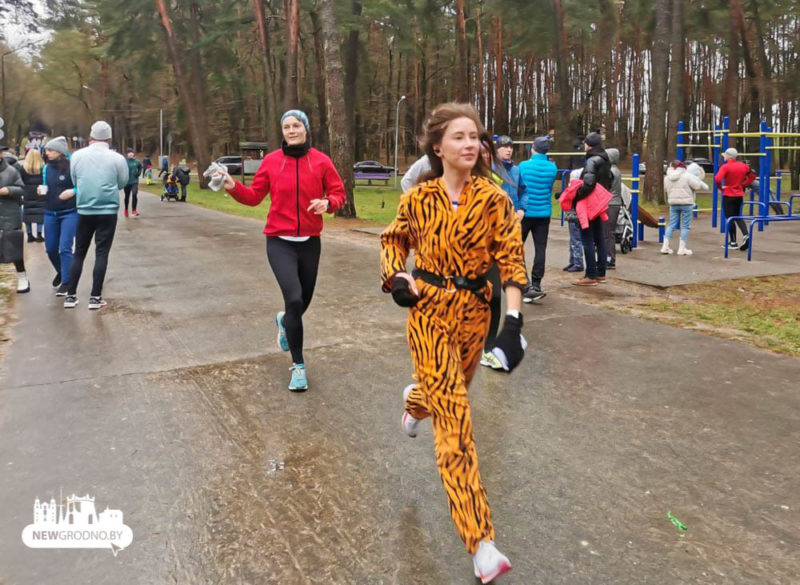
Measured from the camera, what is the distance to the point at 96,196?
8070 millimetres

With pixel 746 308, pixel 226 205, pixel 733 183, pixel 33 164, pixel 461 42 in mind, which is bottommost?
pixel 746 308

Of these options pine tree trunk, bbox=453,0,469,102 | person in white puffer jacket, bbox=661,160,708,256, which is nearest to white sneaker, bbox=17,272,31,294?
person in white puffer jacket, bbox=661,160,708,256

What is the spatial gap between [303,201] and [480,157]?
7.87ft

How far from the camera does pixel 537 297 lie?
8.83 m

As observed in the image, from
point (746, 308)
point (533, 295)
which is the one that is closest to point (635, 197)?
point (746, 308)

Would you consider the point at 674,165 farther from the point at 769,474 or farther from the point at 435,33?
the point at 435,33

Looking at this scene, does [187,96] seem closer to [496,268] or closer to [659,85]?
[659,85]

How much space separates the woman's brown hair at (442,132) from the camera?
3336 mm

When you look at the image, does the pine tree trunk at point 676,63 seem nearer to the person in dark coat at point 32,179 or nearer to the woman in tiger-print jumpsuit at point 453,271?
the person in dark coat at point 32,179

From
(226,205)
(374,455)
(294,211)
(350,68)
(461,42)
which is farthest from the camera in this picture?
(350,68)

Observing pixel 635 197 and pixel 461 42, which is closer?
pixel 635 197

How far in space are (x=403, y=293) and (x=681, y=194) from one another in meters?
10.7

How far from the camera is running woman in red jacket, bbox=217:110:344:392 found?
5.45m

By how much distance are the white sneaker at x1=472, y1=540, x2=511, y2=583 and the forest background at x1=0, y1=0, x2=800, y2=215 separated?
1724 cm
